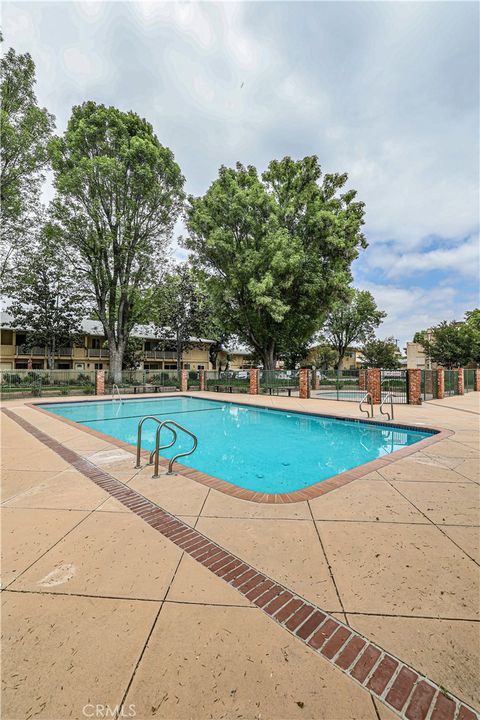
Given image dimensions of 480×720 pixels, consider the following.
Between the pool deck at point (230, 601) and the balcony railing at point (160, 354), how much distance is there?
36.8 metres

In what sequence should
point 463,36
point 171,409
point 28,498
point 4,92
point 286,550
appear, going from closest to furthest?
point 286,550 → point 28,498 → point 463,36 → point 171,409 → point 4,92

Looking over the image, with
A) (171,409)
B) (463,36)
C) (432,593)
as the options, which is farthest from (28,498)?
(463,36)

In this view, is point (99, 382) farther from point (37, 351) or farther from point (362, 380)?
point (37, 351)

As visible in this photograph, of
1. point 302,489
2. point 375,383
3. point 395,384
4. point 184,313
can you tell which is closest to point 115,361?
point 184,313

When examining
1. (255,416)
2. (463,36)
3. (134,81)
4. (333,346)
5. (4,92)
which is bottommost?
(255,416)

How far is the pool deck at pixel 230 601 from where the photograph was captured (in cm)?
155

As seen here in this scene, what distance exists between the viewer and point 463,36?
7215 millimetres

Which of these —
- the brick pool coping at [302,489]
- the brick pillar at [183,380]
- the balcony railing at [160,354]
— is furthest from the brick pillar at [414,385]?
the balcony railing at [160,354]

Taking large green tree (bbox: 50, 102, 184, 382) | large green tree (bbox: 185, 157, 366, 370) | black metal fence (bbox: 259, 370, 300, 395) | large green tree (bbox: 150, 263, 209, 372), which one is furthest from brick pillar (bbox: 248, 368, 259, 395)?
large green tree (bbox: 150, 263, 209, 372)

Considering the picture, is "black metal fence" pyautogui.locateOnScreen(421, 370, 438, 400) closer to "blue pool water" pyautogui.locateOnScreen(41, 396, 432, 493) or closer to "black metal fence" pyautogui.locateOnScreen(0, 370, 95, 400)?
"blue pool water" pyautogui.locateOnScreen(41, 396, 432, 493)

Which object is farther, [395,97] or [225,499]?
[395,97]

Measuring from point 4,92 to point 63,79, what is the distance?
12.4m

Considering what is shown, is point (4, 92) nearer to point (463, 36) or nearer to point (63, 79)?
point (63, 79)

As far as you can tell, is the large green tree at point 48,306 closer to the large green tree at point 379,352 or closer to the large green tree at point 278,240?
the large green tree at point 278,240
